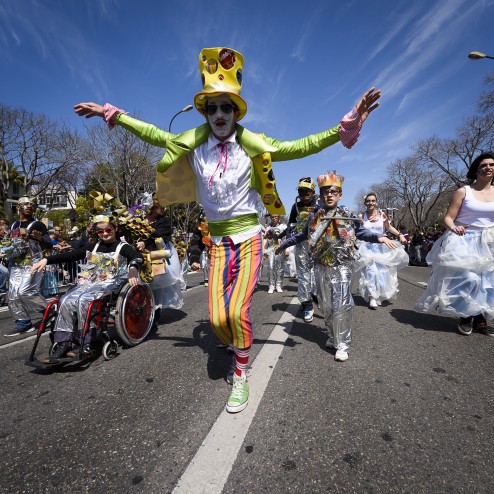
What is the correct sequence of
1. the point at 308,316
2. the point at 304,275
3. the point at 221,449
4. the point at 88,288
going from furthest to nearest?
1. the point at 304,275
2. the point at 308,316
3. the point at 88,288
4. the point at 221,449

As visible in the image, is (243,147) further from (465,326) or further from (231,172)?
(465,326)

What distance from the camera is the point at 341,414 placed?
2160mm

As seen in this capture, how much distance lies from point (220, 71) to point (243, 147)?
25.6 inches

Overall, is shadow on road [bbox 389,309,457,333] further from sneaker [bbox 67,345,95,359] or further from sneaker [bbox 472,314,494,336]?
sneaker [bbox 67,345,95,359]

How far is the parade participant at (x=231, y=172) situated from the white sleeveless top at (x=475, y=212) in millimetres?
2525

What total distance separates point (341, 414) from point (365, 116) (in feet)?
7.36

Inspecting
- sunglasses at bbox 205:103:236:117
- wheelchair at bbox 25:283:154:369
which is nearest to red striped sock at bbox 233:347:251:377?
wheelchair at bbox 25:283:154:369

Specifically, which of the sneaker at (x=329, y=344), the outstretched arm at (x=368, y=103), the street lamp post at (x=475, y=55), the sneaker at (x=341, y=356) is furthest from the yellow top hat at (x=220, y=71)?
the street lamp post at (x=475, y=55)

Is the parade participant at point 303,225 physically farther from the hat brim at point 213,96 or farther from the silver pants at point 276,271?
the hat brim at point 213,96

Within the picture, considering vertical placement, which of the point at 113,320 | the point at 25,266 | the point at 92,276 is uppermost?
the point at 25,266

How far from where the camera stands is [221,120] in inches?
104

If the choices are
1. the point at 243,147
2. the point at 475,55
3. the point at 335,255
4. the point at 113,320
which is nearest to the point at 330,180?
the point at 335,255

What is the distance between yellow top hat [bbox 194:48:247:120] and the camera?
2.59m

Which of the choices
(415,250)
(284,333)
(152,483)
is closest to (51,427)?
(152,483)
